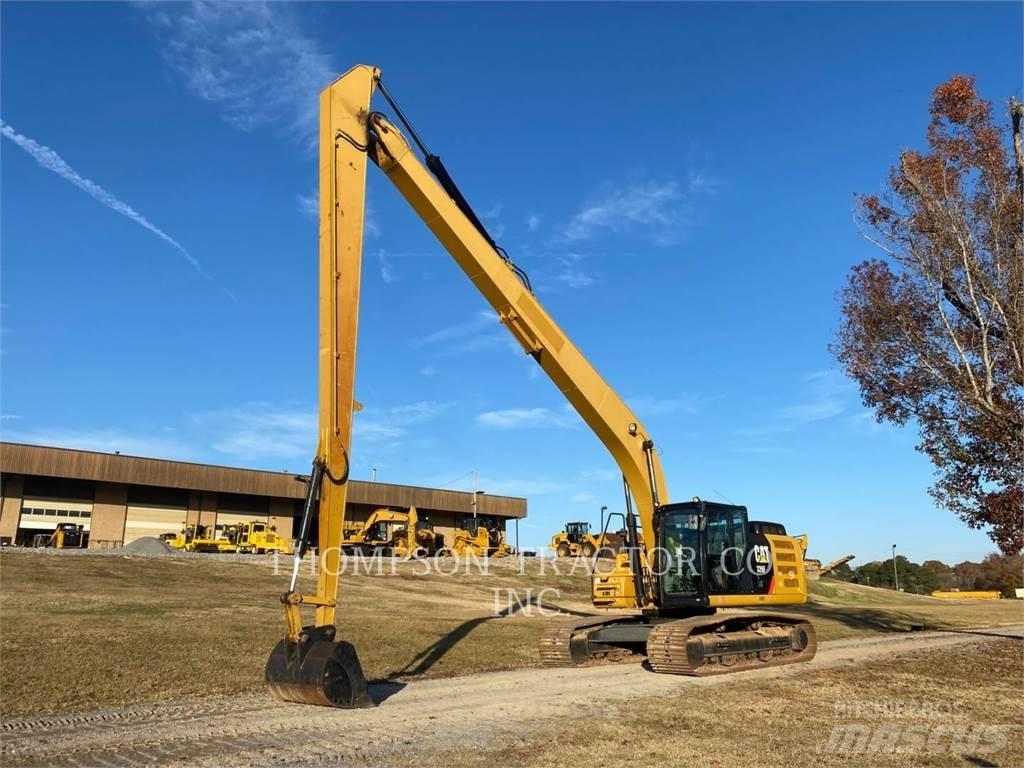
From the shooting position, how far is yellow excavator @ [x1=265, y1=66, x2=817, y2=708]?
31.5 feet

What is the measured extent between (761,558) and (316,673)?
31.9 ft

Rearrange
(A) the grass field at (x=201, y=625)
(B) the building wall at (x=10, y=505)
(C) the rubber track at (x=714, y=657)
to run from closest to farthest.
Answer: (A) the grass field at (x=201, y=625) < (C) the rubber track at (x=714, y=657) < (B) the building wall at (x=10, y=505)

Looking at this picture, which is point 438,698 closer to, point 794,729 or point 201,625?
point 794,729

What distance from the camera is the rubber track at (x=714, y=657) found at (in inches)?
515

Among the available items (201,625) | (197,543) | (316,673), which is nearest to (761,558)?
(316,673)

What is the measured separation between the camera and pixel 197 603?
71.7 feet

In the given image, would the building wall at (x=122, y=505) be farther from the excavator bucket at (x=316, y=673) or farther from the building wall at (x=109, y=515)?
the excavator bucket at (x=316, y=673)

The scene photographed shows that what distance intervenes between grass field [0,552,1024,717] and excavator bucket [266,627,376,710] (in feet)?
7.09

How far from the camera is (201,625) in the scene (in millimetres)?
16844

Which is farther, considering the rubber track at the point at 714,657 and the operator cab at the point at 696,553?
the operator cab at the point at 696,553

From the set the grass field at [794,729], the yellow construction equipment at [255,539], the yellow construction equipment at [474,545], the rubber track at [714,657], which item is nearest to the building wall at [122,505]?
the yellow construction equipment at [255,539]

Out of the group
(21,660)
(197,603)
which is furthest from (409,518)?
(21,660)

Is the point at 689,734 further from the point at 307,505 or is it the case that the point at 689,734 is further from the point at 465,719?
the point at 307,505

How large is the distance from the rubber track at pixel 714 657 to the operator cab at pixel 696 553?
0.49 metres
